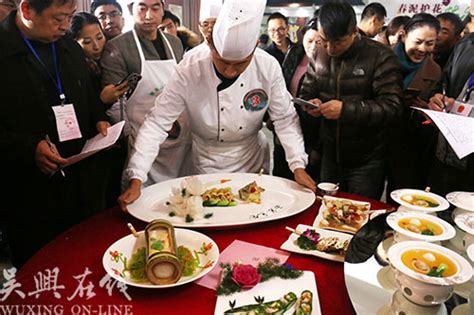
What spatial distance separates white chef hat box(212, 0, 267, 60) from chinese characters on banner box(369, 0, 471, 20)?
607cm

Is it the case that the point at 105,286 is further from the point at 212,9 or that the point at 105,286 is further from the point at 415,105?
the point at 415,105

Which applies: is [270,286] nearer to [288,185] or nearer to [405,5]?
[288,185]

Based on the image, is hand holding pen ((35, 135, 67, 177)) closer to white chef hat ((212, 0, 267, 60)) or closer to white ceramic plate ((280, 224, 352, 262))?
white chef hat ((212, 0, 267, 60))

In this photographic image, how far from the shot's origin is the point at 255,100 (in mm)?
1842

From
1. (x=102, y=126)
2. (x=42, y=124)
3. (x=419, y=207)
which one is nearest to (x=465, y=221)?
(x=419, y=207)

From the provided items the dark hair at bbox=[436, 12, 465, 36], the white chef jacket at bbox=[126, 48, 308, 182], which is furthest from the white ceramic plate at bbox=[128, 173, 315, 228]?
the dark hair at bbox=[436, 12, 465, 36]

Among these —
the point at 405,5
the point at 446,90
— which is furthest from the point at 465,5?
the point at 446,90

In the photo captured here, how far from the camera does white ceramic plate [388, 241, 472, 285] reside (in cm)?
74

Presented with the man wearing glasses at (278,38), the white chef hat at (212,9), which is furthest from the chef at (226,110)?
the man wearing glasses at (278,38)

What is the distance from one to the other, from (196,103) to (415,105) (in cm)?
138

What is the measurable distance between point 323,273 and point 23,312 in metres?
0.80

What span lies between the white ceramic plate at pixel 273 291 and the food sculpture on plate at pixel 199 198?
1.39 ft

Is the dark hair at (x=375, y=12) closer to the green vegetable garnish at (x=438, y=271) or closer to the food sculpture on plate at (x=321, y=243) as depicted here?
the food sculpture on plate at (x=321, y=243)

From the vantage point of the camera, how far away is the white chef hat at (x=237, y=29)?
4.81 feet
